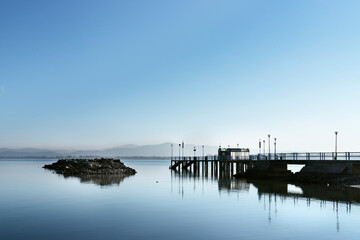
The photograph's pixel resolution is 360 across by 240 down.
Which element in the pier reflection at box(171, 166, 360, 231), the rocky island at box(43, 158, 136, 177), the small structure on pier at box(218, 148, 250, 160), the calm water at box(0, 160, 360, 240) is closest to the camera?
the calm water at box(0, 160, 360, 240)

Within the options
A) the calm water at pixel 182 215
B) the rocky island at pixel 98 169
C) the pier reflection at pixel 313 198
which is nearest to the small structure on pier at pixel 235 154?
the rocky island at pixel 98 169

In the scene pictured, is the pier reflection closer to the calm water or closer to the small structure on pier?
the calm water

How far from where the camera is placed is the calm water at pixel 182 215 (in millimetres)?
21797

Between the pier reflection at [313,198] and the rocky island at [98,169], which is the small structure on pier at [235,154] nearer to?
the rocky island at [98,169]

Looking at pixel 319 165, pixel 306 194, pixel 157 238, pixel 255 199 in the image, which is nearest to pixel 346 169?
pixel 319 165

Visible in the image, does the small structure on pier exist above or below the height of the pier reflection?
above

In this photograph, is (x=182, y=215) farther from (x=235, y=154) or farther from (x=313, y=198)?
(x=235, y=154)

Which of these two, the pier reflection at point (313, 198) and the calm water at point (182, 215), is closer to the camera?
the calm water at point (182, 215)

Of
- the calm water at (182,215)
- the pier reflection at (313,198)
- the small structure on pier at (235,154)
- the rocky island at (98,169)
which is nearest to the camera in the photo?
the calm water at (182,215)

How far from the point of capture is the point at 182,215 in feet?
92.6

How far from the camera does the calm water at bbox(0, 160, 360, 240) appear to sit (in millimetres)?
21797

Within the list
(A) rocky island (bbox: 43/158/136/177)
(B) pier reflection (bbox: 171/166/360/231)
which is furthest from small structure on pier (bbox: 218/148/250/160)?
(B) pier reflection (bbox: 171/166/360/231)

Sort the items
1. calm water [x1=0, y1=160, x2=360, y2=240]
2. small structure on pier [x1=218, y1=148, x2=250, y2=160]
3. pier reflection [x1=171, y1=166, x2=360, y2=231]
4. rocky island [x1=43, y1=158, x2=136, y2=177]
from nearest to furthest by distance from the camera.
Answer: calm water [x1=0, y1=160, x2=360, y2=240] < pier reflection [x1=171, y1=166, x2=360, y2=231] < small structure on pier [x1=218, y1=148, x2=250, y2=160] < rocky island [x1=43, y1=158, x2=136, y2=177]

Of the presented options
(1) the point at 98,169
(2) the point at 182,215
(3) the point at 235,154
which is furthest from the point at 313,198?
(1) the point at 98,169
